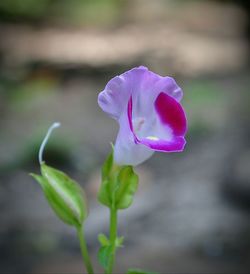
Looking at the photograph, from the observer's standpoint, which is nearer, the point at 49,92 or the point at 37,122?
the point at 37,122

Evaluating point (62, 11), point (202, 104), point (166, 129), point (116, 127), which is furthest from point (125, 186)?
point (62, 11)

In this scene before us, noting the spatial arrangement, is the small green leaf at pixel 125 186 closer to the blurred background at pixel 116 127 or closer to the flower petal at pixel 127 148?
the flower petal at pixel 127 148

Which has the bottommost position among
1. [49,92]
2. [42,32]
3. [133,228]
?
[133,228]

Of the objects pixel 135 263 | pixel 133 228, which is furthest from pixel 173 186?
pixel 135 263

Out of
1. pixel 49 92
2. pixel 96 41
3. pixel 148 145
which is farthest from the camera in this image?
pixel 96 41

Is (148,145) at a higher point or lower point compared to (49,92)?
higher

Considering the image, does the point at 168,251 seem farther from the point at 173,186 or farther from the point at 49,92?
the point at 49,92
